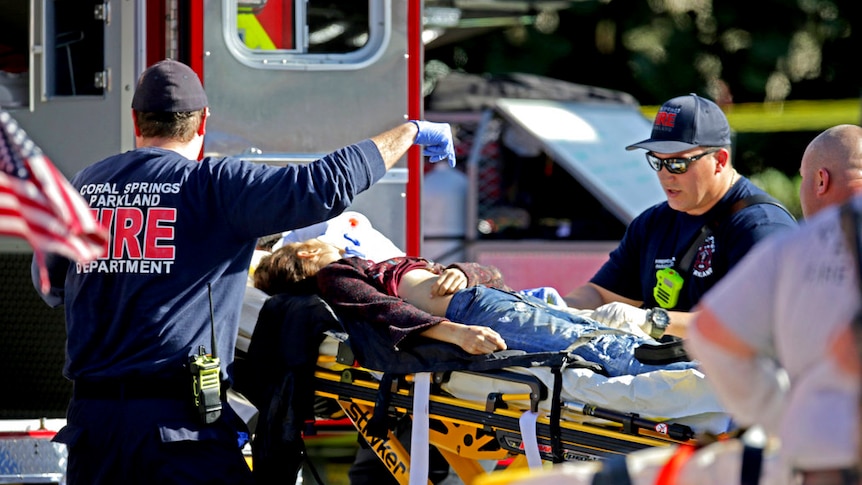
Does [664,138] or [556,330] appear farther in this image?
[664,138]

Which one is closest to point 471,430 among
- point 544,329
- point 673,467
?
point 544,329

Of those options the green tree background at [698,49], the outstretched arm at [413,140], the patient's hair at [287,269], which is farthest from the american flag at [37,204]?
the green tree background at [698,49]

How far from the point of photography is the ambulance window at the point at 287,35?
5215 millimetres

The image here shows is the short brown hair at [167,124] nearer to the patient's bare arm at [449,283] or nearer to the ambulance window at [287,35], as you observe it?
the patient's bare arm at [449,283]

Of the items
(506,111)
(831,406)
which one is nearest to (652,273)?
(831,406)

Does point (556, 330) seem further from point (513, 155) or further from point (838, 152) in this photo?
point (513, 155)

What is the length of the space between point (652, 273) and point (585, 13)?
45.6ft

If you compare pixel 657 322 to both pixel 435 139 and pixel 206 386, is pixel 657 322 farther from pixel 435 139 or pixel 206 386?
pixel 206 386

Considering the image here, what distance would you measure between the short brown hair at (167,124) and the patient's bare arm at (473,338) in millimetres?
1039

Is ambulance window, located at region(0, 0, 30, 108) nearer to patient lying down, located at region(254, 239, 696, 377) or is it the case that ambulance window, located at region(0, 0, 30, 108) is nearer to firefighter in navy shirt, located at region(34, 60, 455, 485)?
patient lying down, located at region(254, 239, 696, 377)

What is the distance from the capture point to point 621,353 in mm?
3982

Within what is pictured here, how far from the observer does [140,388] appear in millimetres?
3818

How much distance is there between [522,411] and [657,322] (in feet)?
2.25

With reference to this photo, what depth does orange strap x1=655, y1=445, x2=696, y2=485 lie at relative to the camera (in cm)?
243
